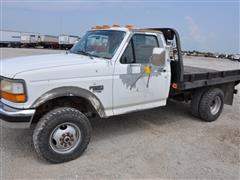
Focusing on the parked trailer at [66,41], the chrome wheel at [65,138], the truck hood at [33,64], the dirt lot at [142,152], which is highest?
the parked trailer at [66,41]

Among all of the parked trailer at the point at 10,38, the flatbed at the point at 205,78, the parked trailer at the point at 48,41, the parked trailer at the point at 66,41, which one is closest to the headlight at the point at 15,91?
the flatbed at the point at 205,78

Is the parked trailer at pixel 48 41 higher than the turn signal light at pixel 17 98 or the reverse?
higher

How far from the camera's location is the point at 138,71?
177 inches

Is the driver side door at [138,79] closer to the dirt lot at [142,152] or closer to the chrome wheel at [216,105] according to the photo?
the dirt lot at [142,152]

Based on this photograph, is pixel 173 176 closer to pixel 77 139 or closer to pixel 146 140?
pixel 146 140

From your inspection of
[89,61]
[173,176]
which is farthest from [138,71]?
[173,176]

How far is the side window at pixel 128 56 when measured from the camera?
4320 mm

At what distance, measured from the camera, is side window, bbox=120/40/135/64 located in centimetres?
432

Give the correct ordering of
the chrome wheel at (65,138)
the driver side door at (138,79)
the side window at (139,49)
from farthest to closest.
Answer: the side window at (139,49), the driver side door at (138,79), the chrome wheel at (65,138)

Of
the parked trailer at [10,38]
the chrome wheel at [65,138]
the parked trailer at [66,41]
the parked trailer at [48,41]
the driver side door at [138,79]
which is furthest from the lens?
the parked trailer at [10,38]

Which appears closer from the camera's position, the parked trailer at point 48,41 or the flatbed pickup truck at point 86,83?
the flatbed pickup truck at point 86,83

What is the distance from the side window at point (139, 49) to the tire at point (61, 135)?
130 centimetres

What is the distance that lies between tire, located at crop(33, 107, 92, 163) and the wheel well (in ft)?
0.88

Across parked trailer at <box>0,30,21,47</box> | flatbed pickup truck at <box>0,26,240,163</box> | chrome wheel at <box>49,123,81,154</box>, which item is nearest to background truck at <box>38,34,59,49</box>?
parked trailer at <box>0,30,21,47</box>
